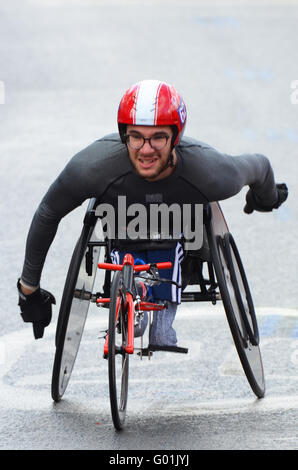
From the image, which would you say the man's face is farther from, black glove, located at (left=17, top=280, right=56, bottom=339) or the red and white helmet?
black glove, located at (left=17, top=280, right=56, bottom=339)

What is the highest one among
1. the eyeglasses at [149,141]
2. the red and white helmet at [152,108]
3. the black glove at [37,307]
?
the red and white helmet at [152,108]

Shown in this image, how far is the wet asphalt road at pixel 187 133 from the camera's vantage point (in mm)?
4844

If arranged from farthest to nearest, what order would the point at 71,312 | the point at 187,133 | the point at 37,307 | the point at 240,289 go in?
the point at 187,133 → the point at 240,289 → the point at 37,307 → the point at 71,312

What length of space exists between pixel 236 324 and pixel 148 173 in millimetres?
862

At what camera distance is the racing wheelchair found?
177 inches


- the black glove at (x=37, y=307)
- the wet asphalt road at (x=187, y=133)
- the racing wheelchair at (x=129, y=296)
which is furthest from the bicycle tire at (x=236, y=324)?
the black glove at (x=37, y=307)

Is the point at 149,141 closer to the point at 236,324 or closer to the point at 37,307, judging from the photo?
the point at 236,324

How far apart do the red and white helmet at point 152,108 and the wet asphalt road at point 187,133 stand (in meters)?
1.46

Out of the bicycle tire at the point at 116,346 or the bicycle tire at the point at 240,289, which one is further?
the bicycle tire at the point at 240,289

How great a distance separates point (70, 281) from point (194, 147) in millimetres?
886

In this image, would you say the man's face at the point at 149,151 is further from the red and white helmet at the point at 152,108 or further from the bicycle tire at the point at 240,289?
the bicycle tire at the point at 240,289

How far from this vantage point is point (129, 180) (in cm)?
456

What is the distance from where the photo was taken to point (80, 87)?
14703 mm

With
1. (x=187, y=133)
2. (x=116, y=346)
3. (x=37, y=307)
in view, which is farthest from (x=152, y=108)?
(x=187, y=133)
